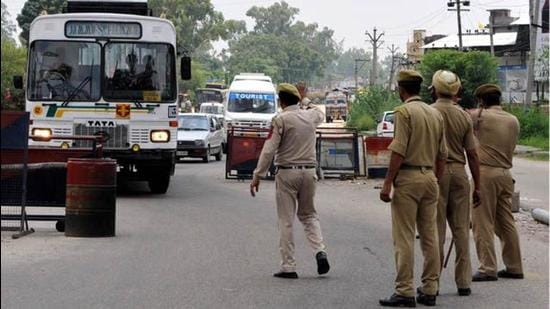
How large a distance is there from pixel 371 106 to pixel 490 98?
6179cm

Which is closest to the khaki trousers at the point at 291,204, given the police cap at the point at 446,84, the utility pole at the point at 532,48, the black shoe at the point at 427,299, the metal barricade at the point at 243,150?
the black shoe at the point at 427,299

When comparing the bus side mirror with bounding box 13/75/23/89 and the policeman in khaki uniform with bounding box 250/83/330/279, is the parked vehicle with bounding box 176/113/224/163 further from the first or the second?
the policeman in khaki uniform with bounding box 250/83/330/279

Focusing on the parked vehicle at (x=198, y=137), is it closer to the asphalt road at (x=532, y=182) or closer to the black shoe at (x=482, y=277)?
the asphalt road at (x=532, y=182)

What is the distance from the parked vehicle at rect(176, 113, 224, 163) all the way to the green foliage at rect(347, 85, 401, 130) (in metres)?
31.4

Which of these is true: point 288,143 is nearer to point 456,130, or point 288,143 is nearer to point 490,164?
point 456,130

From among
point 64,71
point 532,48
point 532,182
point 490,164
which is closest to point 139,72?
point 64,71

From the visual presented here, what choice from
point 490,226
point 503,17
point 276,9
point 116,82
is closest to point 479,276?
point 490,226

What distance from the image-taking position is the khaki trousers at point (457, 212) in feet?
29.0

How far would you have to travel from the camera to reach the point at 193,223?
14.8 metres

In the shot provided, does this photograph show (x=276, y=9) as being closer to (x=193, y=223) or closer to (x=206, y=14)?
(x=206, y=14)

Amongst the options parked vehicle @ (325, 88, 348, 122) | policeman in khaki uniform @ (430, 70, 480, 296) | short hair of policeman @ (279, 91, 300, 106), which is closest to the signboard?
short hair of policeman @ (279, 91, 300, 106)

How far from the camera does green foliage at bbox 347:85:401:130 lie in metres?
67.1

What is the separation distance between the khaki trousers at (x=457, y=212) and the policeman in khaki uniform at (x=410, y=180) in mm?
484

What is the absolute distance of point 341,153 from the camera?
2439 cm
